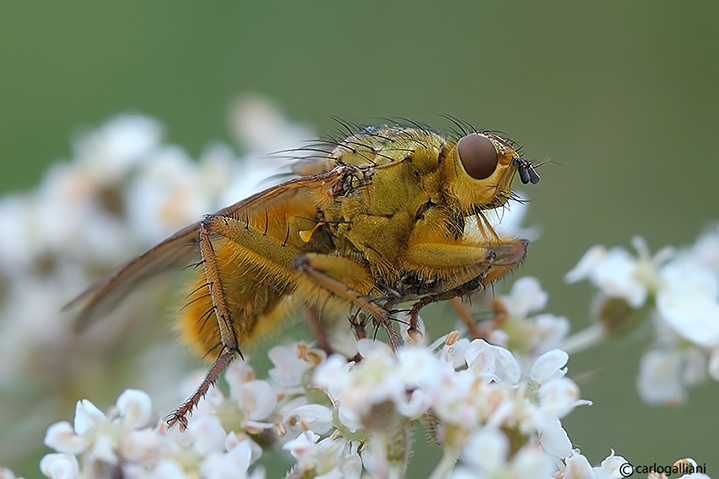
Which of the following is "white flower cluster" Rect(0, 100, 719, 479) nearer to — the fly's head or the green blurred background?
the fly's head

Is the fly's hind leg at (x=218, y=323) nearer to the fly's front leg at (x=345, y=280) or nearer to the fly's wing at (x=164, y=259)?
the fly's wing at (x=164, y=259)

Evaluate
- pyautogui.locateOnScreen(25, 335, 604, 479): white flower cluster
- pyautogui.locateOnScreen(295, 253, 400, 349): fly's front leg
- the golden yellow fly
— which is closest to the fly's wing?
the golden yellow fly

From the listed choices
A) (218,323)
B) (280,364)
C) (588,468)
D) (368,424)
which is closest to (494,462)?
(368,424)

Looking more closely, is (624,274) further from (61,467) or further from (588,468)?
(61,467)

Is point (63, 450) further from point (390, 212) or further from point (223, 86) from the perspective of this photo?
point (223, 86)

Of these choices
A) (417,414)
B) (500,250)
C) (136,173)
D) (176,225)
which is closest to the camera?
(417,414)

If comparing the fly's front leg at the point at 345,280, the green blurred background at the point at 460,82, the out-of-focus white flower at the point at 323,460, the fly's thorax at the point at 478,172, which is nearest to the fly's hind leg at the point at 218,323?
the fly's front leg at the point at 345,280

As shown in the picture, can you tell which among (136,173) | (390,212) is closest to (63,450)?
(390,212)
